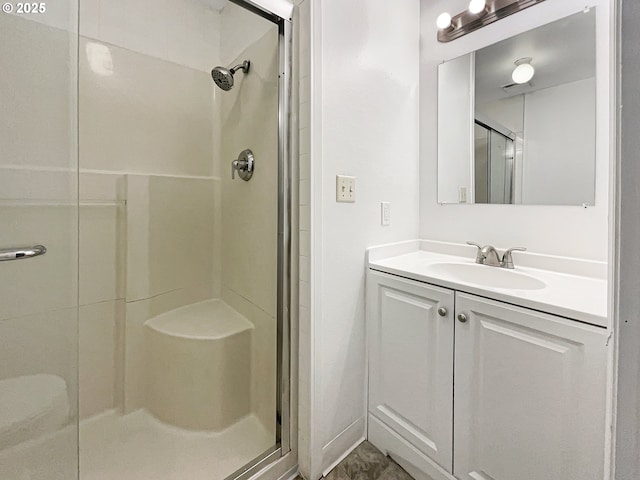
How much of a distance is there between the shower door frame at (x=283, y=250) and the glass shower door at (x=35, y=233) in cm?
63

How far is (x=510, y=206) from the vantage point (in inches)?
53.4

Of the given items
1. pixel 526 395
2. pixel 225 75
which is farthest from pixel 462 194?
pixel 225 75

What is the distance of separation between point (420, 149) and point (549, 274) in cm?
88

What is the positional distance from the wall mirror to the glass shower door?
1.56 meters

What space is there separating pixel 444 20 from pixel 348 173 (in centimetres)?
100

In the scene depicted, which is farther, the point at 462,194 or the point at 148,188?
the point at 148,188

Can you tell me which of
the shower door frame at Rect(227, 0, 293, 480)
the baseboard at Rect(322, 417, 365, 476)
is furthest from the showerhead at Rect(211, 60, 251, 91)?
the baseboard at Rect(322, 417, 365, 476)

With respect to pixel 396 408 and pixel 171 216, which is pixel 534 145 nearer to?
pixel 396 408

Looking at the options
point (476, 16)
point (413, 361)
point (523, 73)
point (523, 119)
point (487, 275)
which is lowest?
point (413, 361)

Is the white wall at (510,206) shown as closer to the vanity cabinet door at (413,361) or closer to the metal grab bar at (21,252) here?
the vanity cabinet door at (413,361)

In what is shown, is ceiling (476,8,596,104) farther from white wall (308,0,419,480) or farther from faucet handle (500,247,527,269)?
faucet handle (500,247,527,269)

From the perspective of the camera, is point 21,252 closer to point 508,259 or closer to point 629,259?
point 629,259

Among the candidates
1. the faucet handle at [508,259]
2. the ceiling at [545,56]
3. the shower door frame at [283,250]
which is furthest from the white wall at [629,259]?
the ceiling at [545,56]

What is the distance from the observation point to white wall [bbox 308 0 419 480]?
3.69 feet
